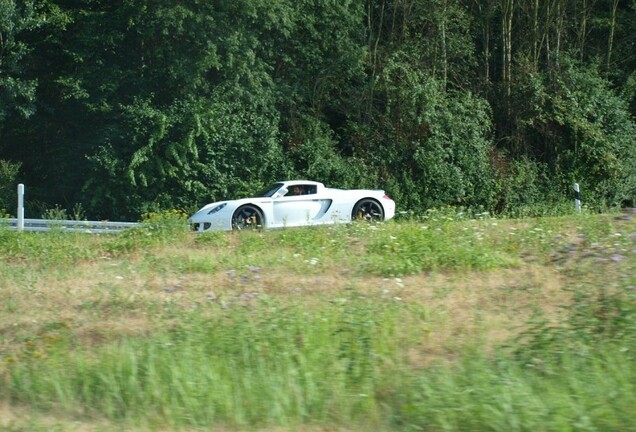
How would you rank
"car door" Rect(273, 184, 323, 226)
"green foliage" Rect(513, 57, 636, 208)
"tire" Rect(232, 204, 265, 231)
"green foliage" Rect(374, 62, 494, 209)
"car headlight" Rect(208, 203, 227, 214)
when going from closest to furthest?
"tire" Rect(232, 204, 265, 231), "car headlight" Rect(208, 203, 227, 214), "car door" Rect(273, 184, 323, 226), "green foliage" Rect(374, 62, 494, 209), "green foliage" Rect(513, 57, 636, 208)

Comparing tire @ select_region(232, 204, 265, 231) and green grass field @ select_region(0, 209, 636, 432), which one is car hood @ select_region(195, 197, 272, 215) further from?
green grass field @ select_region(0, 209, 636, 432)

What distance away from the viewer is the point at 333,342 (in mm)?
6719

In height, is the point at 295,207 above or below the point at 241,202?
below

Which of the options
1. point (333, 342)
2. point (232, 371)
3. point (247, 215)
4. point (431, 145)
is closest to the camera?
point (232, 371)

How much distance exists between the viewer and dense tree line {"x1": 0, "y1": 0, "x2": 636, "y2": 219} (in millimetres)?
Result: 25406

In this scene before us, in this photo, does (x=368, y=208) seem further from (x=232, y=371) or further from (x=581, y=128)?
(x=232, y=371)

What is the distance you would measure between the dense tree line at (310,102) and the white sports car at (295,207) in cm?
694

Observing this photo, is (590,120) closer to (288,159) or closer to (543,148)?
(543,148)

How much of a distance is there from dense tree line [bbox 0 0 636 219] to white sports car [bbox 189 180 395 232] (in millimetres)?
6940

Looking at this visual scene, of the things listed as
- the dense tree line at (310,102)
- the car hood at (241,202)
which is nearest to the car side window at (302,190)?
the car hood at (241,202)

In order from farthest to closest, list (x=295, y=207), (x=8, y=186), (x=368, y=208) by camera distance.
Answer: (x=8, y=186) → (x=368, y=208) → (x=295, y=207)

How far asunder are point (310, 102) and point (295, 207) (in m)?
10.7

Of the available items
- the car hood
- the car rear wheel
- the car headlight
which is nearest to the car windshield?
the car hood

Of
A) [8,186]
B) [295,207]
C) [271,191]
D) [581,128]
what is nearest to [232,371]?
[295,207]
